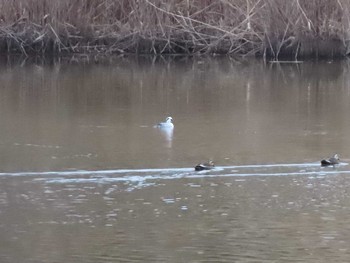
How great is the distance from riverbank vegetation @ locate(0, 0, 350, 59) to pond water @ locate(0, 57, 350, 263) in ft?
15.4

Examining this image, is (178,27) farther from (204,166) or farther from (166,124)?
(204,166)

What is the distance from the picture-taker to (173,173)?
10797mm

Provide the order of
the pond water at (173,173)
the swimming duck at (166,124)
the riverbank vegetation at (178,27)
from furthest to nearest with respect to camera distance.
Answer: the riverbank vegetation at (178,27) → the swimming duck at (166,124) → the pond water at (173,173)

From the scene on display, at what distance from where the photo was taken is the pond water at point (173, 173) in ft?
26.7

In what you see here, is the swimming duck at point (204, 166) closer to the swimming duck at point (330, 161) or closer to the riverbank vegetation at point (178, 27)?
the swimming duck at point (330, 161)

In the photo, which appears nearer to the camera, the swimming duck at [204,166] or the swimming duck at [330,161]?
the swimming duck at [204,166]

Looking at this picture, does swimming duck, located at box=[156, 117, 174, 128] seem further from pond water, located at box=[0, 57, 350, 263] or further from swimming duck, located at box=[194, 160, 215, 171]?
swimming duck, located at box=[194, 160, 215, 171]

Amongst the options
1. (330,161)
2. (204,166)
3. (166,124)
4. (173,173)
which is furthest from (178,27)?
(173,173)

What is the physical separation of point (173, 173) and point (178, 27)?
1450cm

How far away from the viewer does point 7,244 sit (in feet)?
26.4

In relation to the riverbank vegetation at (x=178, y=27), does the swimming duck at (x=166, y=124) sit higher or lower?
lower

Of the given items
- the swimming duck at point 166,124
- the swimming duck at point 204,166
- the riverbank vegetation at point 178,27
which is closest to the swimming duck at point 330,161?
the swimming duck at point 204,166

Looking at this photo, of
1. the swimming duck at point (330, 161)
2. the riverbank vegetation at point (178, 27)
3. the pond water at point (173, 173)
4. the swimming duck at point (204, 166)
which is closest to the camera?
the pond water at point (173, 173)

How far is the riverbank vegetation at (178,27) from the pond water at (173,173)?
15.4 ft
